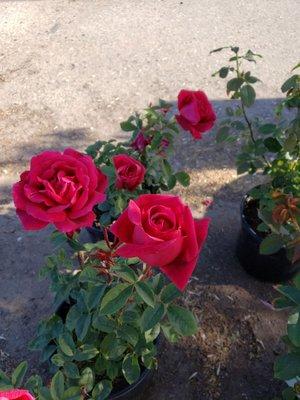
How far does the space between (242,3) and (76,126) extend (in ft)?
8.38

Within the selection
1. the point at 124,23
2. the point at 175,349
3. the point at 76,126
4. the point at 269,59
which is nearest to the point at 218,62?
the point at 269,59

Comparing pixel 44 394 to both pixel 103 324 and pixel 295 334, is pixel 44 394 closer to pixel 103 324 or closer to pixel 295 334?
pixel 103 324

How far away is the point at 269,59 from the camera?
4.14 m

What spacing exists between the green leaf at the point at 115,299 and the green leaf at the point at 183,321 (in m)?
0.14

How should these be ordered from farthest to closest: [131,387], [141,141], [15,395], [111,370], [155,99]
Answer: [155,99] < [141,141] < [131,387] < [111,370] < [15,395]

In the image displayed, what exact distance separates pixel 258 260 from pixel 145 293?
1.22 meters

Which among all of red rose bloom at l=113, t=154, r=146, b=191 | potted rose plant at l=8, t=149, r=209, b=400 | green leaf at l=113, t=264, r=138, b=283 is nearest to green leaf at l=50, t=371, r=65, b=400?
potted rose plant at l=8, t=149, r=209, b=400

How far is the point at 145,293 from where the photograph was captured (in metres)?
1.29

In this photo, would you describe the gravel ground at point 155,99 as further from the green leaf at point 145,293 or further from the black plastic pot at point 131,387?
the green leaf at point 145,293

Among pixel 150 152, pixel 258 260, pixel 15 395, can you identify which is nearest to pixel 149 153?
pixel 150 152

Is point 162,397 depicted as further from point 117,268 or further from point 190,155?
point 190,155

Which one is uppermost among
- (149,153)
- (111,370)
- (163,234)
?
(163,234)

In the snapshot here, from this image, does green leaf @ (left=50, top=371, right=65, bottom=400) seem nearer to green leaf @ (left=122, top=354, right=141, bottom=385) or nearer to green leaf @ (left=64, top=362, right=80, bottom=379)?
green leaf @ (left=64, top=362, right=80, bottom=379)

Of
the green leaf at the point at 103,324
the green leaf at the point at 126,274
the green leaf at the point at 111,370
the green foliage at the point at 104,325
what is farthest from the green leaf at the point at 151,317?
the green leaf at the point at 111,370
